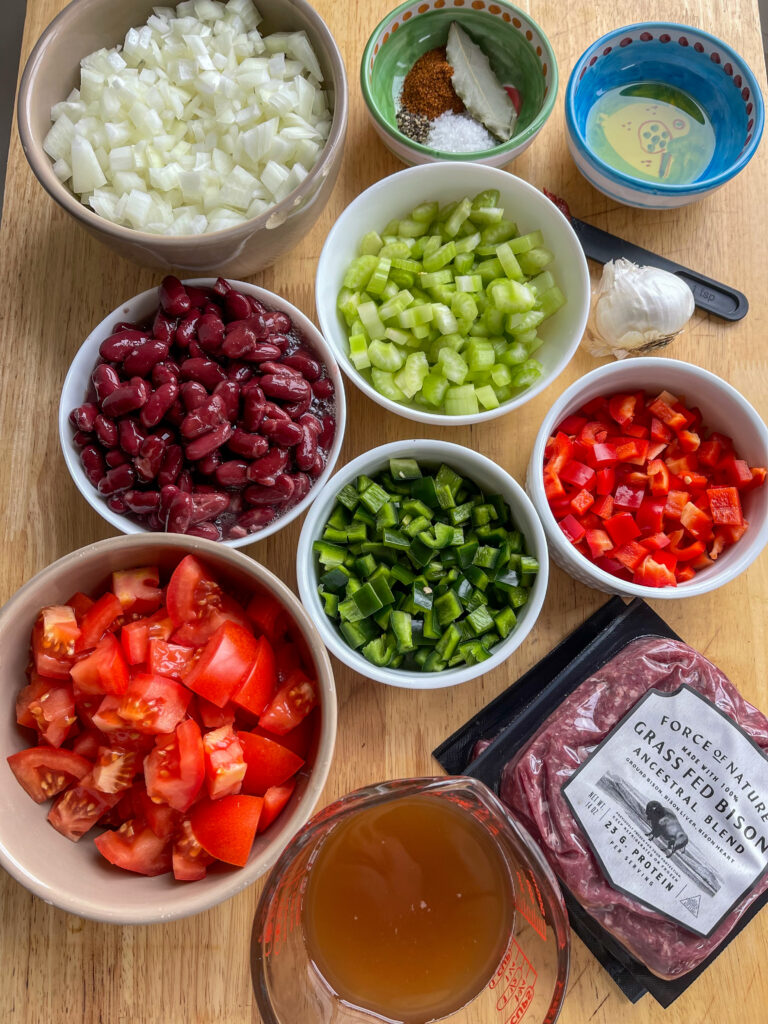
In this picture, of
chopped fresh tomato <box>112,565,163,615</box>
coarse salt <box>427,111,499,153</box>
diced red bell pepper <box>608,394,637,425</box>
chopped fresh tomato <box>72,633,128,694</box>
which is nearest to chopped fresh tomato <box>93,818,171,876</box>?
chopped fresh tomato <box>72,633,128,694</box>

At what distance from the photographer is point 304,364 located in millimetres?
1461

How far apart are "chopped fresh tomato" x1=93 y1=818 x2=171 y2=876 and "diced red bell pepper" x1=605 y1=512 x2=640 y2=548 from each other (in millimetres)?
959

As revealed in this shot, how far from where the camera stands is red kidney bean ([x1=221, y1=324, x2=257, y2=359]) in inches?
56.0

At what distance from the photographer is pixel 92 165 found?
1440mm

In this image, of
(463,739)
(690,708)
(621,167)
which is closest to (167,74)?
(621,167)

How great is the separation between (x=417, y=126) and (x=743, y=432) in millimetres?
888

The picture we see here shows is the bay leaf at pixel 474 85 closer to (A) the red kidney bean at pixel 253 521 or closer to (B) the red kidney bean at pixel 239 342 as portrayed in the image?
(B) the red kidney bean at pixel 239 342

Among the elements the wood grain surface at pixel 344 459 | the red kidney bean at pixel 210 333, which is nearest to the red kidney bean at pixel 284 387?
the red kidney bean at pixel 210 333

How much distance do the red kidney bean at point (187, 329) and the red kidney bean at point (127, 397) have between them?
103 mm

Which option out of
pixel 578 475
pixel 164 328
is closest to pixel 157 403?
pixel 164 328

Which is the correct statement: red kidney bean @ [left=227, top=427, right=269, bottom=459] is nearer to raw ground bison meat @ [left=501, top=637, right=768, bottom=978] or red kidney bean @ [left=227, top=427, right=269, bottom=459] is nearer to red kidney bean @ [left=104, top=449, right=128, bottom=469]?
red kidney bean @ [left=104, top=449, right=128, bottom=469]

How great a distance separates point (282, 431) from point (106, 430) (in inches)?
11.9

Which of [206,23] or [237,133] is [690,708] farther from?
[206,23]

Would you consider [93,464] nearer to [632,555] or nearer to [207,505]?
[207,505]
